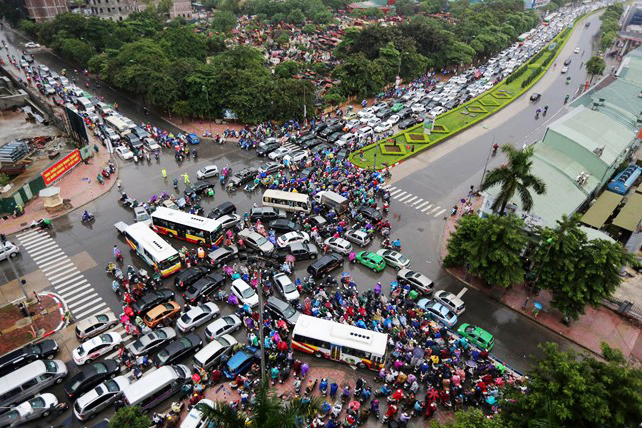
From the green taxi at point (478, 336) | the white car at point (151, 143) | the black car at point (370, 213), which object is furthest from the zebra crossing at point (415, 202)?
the white car at point (151, 143)

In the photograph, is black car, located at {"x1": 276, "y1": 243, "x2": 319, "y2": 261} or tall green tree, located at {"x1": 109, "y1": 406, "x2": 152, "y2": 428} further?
black car, located at {"x1": 276, "y1": 243, "x2": 319, "y2": 261}

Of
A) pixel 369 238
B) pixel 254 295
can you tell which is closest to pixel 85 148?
pixel 254 295

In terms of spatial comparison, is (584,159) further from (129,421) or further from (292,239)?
(129,421)

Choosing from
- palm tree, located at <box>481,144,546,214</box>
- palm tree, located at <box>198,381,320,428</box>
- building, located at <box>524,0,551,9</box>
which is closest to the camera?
palm tree, located at <box>198,381,320,428</box>

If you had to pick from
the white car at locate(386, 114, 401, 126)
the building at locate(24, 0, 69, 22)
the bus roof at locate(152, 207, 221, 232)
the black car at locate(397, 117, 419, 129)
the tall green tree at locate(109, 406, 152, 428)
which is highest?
the building at locate(24, 0, 69, 22)

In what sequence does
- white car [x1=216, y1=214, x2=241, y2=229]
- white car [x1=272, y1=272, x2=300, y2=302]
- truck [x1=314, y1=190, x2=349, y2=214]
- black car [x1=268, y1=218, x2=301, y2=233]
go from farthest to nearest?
truck [x1=314, y1=190, x2=349, y2=214], black car [x1=268, y1=218, x2=301, y2=233], white car [x1=216, y1=214, x2=241, y2=229], white car [x1=272, y1=272, x2=300, y2=302]

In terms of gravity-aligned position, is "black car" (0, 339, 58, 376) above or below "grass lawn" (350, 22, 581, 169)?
below

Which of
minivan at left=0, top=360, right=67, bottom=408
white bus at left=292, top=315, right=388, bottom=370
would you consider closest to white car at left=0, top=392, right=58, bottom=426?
minivan at left=0, top=360, right=67, bottom=408

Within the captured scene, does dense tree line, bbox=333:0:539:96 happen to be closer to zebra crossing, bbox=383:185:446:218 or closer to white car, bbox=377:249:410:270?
zebra crossing, bbox=383:185:446:218

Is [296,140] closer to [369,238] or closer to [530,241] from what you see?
[369,238]
